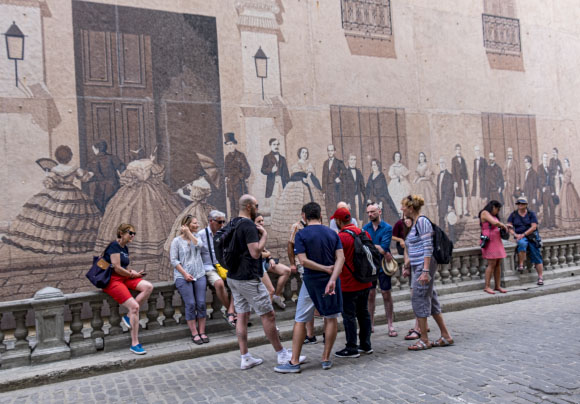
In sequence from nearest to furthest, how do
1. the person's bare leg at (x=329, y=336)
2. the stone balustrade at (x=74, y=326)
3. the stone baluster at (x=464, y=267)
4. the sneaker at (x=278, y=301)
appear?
the person's bare leg at (x=329, y=336)
the stone balustrade at (x=74, y=326)
the sneaker at (x=278, y=301)
the stone baluster at (x=464, y=267)

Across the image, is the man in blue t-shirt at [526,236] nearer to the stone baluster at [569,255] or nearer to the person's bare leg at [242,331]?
the stone baluster at [569,255]

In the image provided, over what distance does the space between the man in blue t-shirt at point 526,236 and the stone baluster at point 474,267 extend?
38.4 inches

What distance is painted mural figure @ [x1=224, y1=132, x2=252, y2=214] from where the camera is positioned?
10703 millimetres

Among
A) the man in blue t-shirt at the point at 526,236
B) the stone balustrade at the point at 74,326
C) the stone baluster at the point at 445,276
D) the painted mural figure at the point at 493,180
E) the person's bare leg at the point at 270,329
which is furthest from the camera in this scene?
the painted mural figure at the point at 493,180

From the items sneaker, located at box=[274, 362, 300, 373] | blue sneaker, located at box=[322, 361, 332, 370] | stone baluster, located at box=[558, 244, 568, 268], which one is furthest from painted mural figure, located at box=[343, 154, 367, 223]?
sneaker, located at box=[274, 362, 300, 373]

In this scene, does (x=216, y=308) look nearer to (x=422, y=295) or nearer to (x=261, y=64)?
(x=422, y=295)

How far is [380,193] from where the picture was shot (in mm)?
12484

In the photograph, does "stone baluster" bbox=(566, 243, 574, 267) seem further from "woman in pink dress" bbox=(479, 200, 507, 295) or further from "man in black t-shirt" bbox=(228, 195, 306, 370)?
"man in black t-shirt" bbox=(228, 195, 306, 370)

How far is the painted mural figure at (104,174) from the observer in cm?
937

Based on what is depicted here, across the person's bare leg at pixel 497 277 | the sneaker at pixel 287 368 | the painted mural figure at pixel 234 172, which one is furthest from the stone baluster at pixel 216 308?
the person's bare leg at pixel 497 277

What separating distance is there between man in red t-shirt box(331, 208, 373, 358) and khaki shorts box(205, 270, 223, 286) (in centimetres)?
204

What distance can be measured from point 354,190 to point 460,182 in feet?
12.0

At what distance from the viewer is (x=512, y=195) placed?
1455cm

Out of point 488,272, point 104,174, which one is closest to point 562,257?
point 488,272
